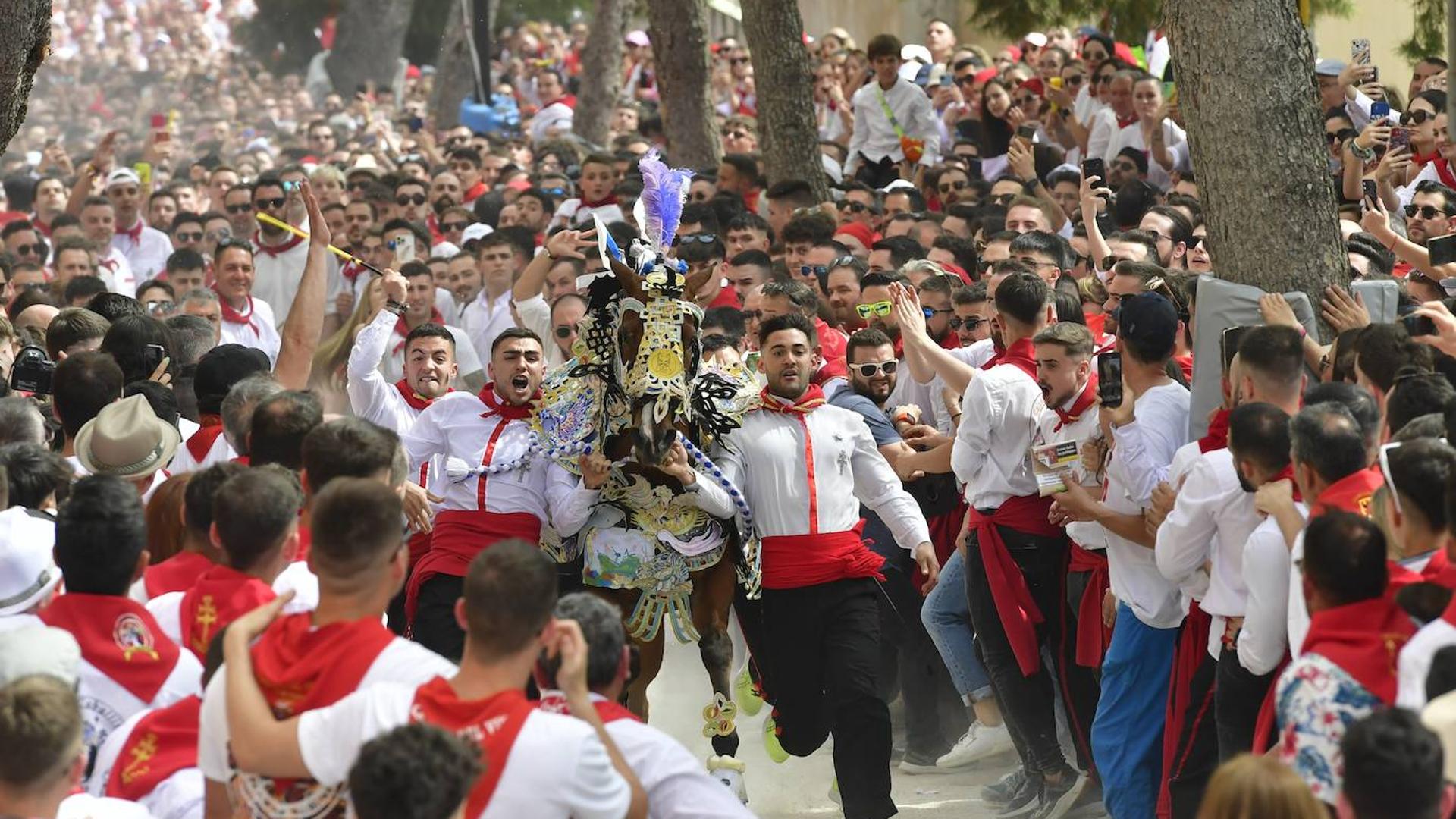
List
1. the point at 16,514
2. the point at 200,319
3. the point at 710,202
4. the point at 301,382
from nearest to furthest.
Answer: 1. the point at 16,514
2. the point at 301,382
3. the point at 200,319
4. the point at 710,202

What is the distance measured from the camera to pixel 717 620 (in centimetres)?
724

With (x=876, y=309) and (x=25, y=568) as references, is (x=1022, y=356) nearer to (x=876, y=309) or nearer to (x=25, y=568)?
(x=876, y=309)

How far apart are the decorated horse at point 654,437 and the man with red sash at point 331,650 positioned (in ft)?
7.76

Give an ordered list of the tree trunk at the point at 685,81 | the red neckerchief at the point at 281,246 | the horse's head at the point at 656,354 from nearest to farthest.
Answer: the horse's head at the point at 656,354 < the red neckerchief at the point at 281,246 < the tree trunk at the point at 685,81

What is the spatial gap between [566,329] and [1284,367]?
4.43 m

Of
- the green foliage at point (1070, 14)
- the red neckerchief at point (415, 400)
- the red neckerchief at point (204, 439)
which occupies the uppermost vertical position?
the green foliage at point (1070, 14)

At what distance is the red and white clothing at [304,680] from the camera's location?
4090mm

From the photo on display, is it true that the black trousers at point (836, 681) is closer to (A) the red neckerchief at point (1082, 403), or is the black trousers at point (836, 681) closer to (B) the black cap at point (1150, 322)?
(A) the red neckerchief at point (1082, 403)

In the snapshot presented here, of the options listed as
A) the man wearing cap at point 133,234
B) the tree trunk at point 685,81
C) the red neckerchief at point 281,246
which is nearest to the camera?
the red neckerchief at point 281,246

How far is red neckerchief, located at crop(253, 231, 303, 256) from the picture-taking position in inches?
518

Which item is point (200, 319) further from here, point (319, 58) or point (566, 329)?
point (319, 58)

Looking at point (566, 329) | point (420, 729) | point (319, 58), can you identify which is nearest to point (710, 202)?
point (566, 329)

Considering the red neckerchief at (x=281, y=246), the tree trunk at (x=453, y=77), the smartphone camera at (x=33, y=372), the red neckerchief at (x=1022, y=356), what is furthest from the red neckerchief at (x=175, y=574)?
the tree trunk at (x=453, y=77)

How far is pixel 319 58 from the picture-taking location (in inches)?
1388
